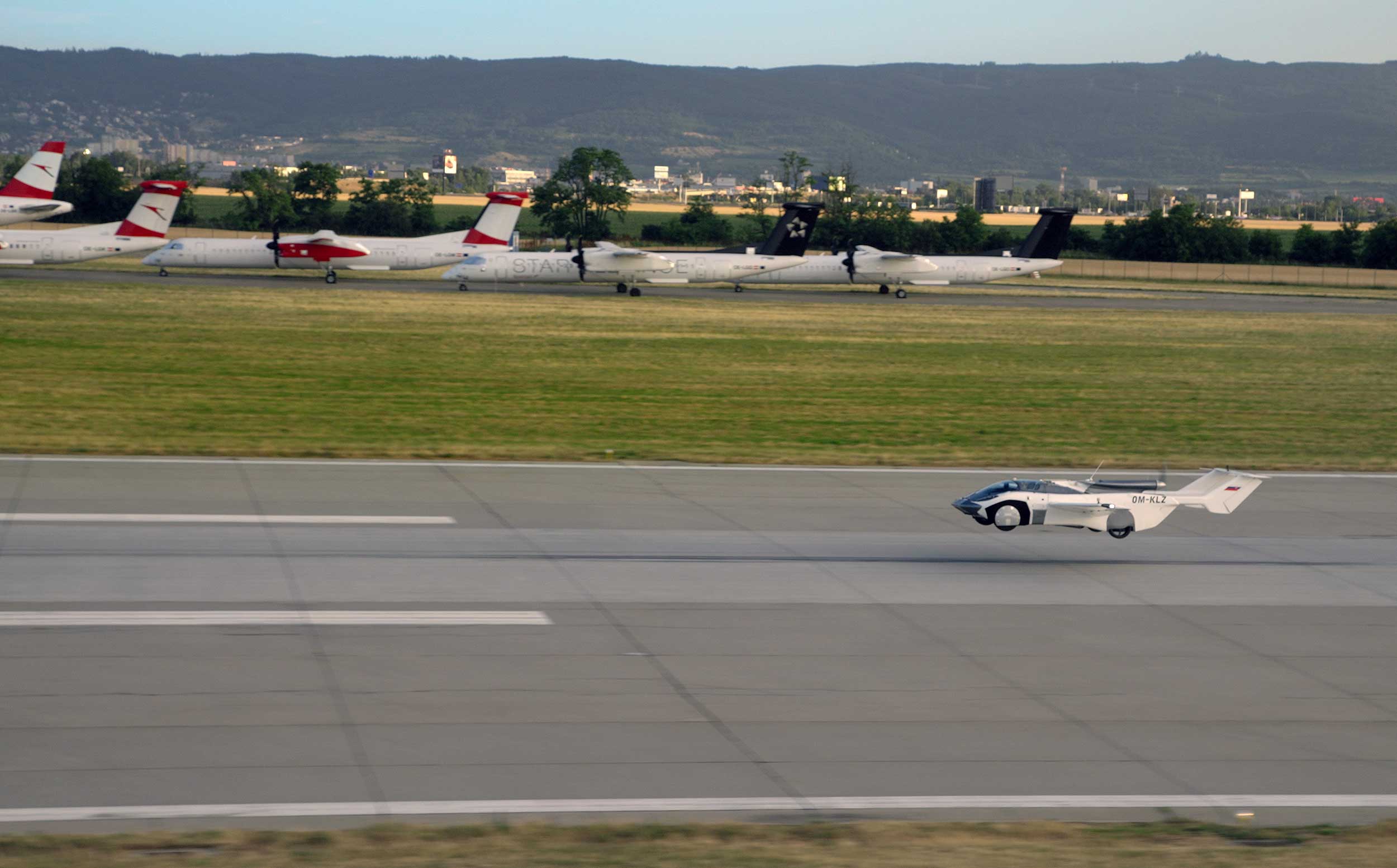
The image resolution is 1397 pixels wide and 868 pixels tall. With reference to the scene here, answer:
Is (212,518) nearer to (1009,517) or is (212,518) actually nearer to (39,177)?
(1009,517)

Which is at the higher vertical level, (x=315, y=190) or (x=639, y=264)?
(x=315, y=190)

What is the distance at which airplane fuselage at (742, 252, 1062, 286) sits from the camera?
257 ft

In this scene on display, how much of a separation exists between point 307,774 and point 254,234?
112 m

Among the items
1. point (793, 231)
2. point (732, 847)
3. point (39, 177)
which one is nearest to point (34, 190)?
→ point (39, 177)

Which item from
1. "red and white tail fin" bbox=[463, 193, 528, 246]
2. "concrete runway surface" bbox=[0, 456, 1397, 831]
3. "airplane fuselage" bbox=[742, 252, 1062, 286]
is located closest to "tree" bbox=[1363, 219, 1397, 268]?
"airplane fuselage" bbox=[742, 252, 1062, 286]

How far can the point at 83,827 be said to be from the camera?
763 centimetres

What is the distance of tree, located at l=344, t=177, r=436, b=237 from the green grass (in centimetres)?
6595

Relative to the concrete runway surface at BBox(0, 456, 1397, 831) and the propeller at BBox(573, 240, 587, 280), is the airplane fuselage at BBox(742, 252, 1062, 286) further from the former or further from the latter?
the concrete runway surface at BBox(0, 456, 1397, 831)

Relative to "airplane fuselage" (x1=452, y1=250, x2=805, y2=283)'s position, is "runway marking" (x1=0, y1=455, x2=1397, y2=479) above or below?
below

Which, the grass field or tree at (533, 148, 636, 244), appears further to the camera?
tree at (533, 148, 636, 244)

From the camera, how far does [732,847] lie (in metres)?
7.56

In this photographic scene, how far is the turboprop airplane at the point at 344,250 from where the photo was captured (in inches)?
2820

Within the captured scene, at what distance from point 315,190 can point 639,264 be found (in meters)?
67.4

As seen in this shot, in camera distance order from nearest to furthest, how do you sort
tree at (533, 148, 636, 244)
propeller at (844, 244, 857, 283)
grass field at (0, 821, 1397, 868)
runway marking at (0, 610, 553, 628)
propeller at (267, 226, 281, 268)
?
grass field at (0, 821, 1397, 868) < runway marking at (0, 610, 553, 628) < propeller at (267, 226, 281, 268) < propeller at (844, 244, 857, 283) < tree at (533, 148, 636, 244)
